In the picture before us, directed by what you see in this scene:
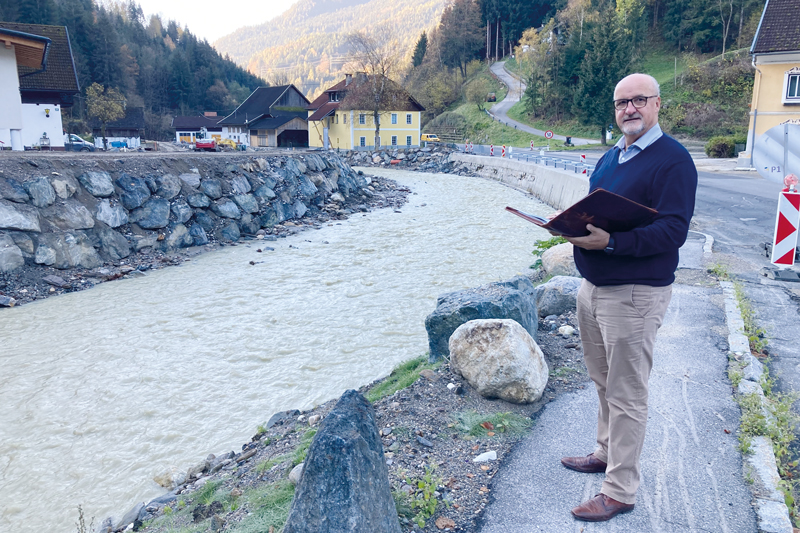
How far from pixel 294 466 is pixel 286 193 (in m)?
17.4

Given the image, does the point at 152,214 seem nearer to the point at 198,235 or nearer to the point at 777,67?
the point at 198,235

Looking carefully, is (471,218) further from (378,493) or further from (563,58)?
(563,58)

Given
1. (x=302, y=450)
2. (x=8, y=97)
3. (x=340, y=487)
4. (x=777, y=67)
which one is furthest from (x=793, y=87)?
(x=8, y=97)

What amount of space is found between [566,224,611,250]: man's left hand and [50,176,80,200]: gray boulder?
13.8m

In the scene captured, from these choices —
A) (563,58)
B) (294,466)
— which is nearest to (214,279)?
(294,466)

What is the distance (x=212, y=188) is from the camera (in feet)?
56.6

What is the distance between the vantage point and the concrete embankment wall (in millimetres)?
Answer: 20755

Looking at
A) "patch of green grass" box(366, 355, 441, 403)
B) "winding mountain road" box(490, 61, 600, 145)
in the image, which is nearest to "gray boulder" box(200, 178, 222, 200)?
"patch of green grass" box(366, 355, 441, 403)

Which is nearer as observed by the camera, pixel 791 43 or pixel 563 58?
pixel 791 43

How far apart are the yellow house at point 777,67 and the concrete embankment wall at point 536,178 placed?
1101 centimetres

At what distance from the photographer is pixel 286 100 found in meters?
70.8

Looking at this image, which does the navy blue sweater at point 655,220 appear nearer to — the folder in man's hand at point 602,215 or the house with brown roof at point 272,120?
the folder in man's hand at point 602,215

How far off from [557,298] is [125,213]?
1183 cm

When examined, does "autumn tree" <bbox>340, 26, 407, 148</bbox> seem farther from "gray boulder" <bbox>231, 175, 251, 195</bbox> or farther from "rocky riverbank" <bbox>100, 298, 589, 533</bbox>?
"rocky riverbank" <bbox>100, 298, 589, 533</bbox>
